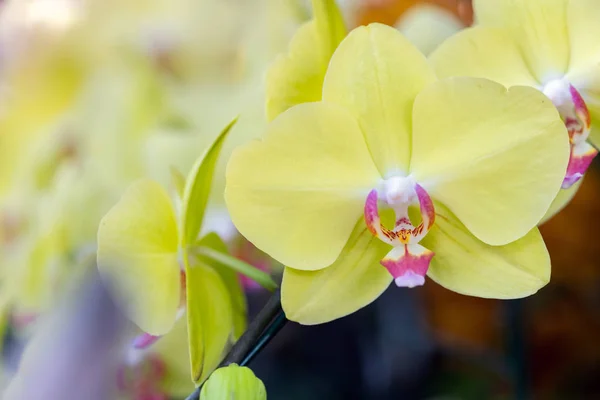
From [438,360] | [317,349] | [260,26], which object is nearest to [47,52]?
[260,26]

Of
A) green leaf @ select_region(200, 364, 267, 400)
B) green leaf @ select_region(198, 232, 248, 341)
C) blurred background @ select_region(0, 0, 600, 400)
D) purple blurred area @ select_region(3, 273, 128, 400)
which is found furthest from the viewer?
blurred background @ select_region(0, 0, 600, 400)

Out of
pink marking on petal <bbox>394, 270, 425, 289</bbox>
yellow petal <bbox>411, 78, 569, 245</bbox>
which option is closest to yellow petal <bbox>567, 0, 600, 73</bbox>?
yellow petal <bbox>411, 78, 569, 245</bbox>

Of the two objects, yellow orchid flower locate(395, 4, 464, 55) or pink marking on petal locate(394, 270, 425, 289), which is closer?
pink marking on petal locate(394, 270, 425, 289)

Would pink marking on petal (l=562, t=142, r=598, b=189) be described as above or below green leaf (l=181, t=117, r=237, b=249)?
below

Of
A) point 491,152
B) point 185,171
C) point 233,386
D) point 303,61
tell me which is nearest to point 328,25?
point 303,61

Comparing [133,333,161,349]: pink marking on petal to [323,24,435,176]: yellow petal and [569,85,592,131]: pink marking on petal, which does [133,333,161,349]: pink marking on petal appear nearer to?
[323,24,435,176]: yellow petal

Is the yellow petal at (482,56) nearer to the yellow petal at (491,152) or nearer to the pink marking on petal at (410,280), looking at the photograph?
the yellow petal at (491,152)

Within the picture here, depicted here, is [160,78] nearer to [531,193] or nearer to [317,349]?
[317,349]
